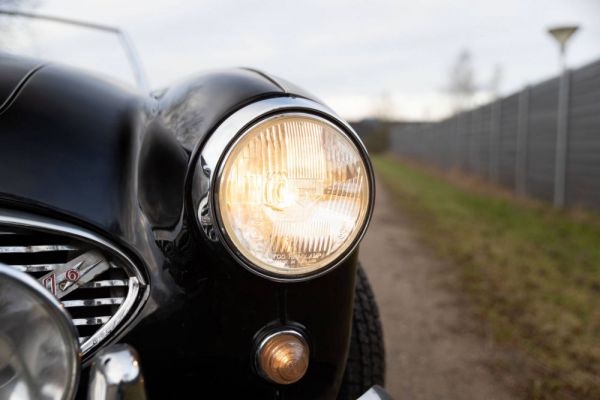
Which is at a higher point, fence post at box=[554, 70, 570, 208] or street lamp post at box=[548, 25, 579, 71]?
street lamp post at box=[548, 25, 579, 71]

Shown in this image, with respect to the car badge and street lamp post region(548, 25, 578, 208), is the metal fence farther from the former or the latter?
the car badge

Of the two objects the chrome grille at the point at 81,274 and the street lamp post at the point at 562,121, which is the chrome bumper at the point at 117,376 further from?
the street lamp post at the point at 562,121

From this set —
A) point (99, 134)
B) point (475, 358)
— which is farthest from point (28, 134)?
point (475, 358)

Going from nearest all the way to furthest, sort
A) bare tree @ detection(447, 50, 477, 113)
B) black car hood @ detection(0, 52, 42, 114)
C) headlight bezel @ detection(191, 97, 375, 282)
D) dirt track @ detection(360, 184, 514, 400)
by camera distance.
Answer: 1. headlight bezel @ detection(191, 97, 375, 282)
2. black car hood @ detection(0, 52, 42, 114)
3. dirt track @ detection(360, 184, 514, 400)
4. bare tree @ detection(447, 50, 477, 113)

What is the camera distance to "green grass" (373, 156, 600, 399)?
2154 mm

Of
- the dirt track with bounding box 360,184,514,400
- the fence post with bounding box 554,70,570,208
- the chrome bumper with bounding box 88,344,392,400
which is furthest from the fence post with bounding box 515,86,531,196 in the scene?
the chrome bumper with bounding box 88,344,392,400

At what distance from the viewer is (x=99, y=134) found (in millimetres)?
1053

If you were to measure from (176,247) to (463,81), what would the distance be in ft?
114

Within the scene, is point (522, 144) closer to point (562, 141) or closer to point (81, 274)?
point (562, 141)

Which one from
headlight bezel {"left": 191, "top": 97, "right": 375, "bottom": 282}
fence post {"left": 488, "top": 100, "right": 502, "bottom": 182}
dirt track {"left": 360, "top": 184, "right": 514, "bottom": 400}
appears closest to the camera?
headlight bezel {"left": 191, "top": 97, "right": 375, "bottom": 282}

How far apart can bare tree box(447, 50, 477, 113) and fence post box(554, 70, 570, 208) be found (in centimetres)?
2738

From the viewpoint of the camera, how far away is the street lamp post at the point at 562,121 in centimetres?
659

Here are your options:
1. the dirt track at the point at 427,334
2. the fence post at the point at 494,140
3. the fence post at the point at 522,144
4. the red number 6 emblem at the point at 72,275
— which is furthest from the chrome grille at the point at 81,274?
the fence post at the point at 494,140

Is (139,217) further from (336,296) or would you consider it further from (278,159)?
(336,296)
